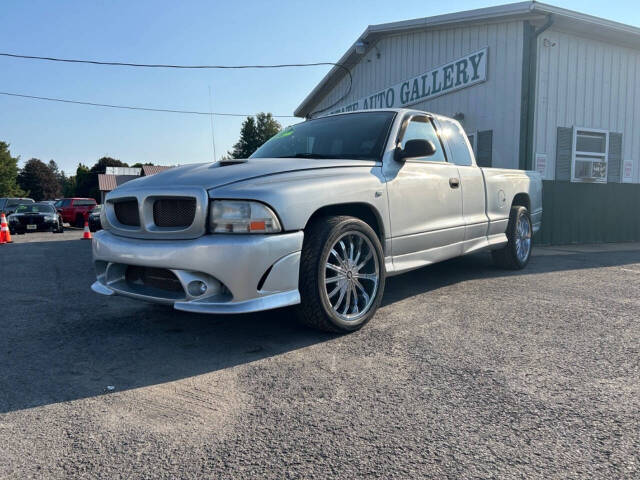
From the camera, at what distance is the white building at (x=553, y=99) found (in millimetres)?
9039

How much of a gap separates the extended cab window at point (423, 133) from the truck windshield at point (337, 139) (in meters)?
0.22

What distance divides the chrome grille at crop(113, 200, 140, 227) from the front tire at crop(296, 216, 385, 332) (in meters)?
1.23

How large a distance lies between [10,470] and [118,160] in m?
92.6

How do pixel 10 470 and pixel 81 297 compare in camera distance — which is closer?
pixel 10 470

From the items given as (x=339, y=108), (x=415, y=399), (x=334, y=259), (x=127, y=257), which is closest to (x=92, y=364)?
(x=127, y=257)

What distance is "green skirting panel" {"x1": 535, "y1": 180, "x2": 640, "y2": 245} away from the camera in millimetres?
9523

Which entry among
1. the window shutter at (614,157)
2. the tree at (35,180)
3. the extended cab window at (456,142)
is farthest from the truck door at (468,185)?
the tree at (35,180)

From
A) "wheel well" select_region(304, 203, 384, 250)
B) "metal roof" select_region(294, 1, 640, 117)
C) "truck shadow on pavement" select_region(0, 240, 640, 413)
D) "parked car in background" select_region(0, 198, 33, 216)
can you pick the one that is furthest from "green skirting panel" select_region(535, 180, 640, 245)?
"parked car in background" select_region(0, 198, 33, 216)

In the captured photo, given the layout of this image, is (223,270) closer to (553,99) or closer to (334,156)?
(334,156)

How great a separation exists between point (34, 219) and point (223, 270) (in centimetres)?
1775

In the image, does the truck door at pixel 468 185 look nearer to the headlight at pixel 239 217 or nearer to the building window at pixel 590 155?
the headlight at pixel 239 217

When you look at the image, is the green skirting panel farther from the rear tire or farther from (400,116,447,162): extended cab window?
(400,116,447,162): extended cab window

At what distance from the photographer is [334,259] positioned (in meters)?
3.40

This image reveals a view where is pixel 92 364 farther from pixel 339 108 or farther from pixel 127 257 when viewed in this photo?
pixel 339 108
